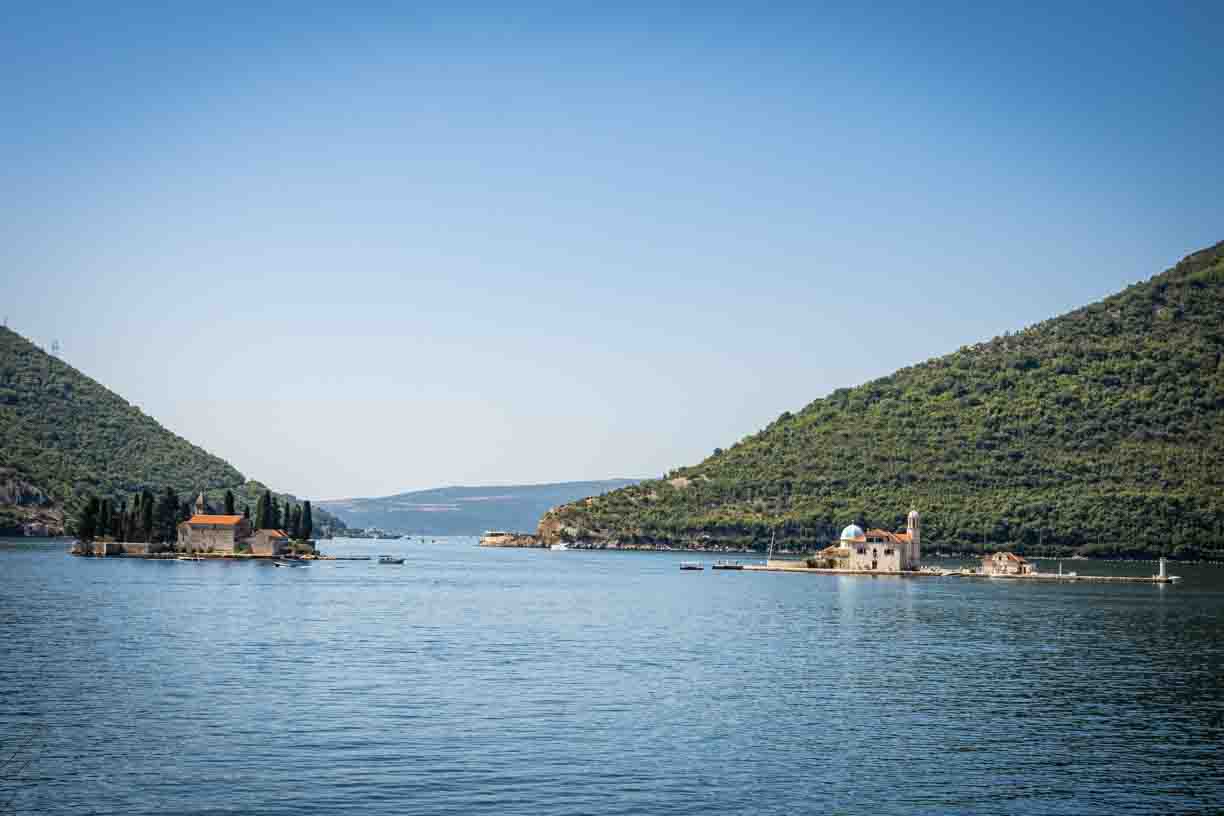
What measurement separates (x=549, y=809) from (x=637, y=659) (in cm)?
3102

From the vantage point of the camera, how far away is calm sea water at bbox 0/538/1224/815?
34.5 metres

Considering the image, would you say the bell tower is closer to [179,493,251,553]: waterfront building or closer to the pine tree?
[179,493,251,553]: waterfront building

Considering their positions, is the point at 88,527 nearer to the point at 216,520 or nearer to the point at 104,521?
the point at 104,521

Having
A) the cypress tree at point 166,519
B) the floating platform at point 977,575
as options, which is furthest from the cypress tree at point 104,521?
the floating platform at point 977,575

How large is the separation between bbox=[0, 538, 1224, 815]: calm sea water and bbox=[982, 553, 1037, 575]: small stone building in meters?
81.1

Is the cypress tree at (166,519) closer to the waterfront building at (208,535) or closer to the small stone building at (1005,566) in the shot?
the waterfront building at (208,535)

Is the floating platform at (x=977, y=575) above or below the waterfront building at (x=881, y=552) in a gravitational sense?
below

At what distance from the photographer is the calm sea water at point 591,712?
113ft

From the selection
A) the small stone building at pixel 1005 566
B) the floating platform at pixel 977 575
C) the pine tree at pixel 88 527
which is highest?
the pine tree at pixel 88 527

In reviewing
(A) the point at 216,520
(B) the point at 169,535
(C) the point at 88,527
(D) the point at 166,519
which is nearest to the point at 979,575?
(A) the point at 216,520

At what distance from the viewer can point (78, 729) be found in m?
41.1

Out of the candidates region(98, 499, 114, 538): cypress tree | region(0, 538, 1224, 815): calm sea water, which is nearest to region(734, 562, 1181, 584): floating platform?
region(0, 538, 1224, 815): calm sea water

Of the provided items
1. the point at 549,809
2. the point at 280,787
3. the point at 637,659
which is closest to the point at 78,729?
the point at 280,787

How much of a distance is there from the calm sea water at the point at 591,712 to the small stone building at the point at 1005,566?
81.1 m
